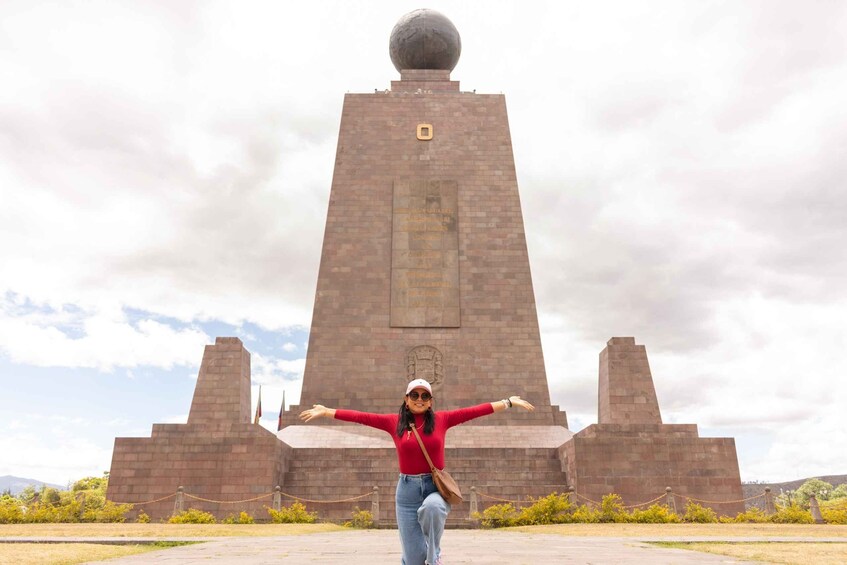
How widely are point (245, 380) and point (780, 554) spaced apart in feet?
58.0

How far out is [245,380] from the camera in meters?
21.5

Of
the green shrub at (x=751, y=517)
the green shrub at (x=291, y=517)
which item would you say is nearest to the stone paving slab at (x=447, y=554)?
the green shrub at (x=291, y=517)

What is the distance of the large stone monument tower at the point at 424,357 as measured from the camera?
56.3ft

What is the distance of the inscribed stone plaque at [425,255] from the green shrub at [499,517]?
10.1 metres

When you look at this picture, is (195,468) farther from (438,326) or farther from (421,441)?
(421,441)

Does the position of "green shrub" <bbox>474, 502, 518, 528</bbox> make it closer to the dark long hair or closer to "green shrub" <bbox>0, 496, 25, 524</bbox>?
the dark long hair

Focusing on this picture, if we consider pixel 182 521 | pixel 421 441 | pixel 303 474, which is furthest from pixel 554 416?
pixel 421 441

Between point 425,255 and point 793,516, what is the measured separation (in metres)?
14.6

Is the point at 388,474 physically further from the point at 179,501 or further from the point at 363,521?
the point at 179,501

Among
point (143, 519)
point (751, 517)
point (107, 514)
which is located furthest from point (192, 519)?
point (751, 517)

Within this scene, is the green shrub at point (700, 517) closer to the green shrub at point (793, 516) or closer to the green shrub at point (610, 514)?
the green shrub at point (793, 516)

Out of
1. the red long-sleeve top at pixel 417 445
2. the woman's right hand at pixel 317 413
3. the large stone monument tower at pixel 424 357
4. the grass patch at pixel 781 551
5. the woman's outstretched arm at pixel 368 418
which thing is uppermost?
the large stone monument tower at pixel 424 357

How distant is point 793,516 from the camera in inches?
568

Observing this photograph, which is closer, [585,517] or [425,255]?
[585,517]
